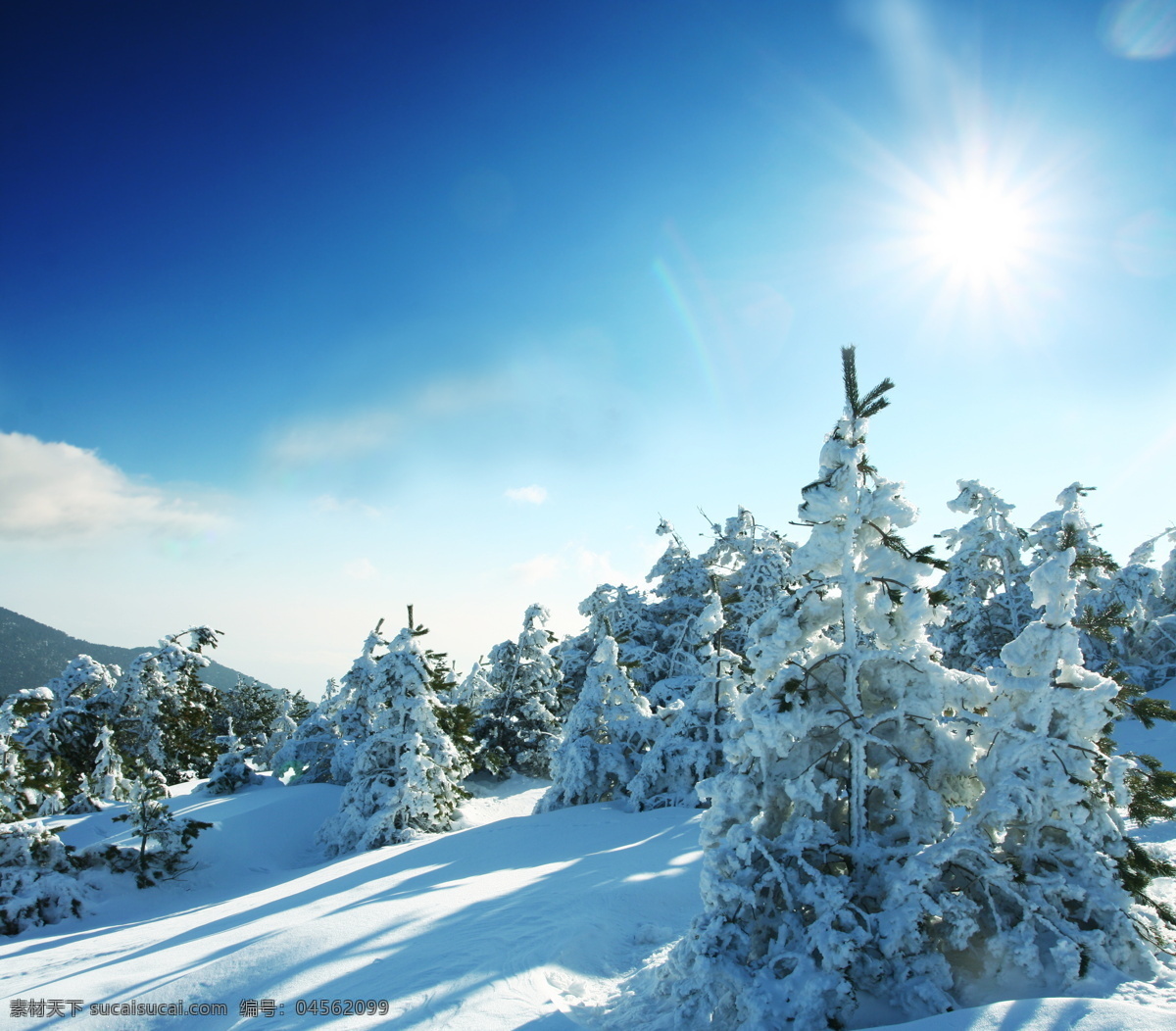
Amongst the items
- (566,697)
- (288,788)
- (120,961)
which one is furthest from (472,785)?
(120,961)

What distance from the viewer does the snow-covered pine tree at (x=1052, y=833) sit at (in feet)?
16.9

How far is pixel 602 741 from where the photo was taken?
18750 mm

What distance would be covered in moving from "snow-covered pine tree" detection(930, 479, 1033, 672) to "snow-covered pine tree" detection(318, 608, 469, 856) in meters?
17.6

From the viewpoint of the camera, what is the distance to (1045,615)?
644cm

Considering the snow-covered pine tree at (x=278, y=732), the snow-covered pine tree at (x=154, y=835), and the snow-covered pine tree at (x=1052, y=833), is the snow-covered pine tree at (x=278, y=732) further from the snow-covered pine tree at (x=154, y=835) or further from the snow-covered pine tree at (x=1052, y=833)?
the snow-covered pine tree at (x=1052, y=833)

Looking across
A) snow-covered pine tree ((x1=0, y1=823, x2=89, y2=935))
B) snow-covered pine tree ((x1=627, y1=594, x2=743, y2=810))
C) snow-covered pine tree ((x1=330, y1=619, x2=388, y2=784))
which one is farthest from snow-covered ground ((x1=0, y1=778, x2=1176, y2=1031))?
snow-covered pine tree ((x1=330, y1=619, x2=388, y2=784))

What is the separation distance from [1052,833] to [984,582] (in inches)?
765

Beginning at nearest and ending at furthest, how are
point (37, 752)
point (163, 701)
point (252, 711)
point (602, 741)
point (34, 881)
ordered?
point (34, 881), point (602, 741), point (37, 752), point (163, 701), point (252, 711)

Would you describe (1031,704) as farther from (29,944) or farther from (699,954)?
(29,944)

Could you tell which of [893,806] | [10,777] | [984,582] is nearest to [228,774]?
[10,777]

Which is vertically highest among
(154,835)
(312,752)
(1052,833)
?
(1052,833)

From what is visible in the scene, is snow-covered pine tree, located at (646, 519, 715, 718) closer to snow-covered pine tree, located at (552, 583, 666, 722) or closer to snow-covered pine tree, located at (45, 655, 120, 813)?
snow-covered pine tree, located at (552, 583, 666, 722)

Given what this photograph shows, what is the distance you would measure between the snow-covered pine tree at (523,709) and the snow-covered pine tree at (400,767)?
338 inches

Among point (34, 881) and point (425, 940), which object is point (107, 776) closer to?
point (34, 881)
